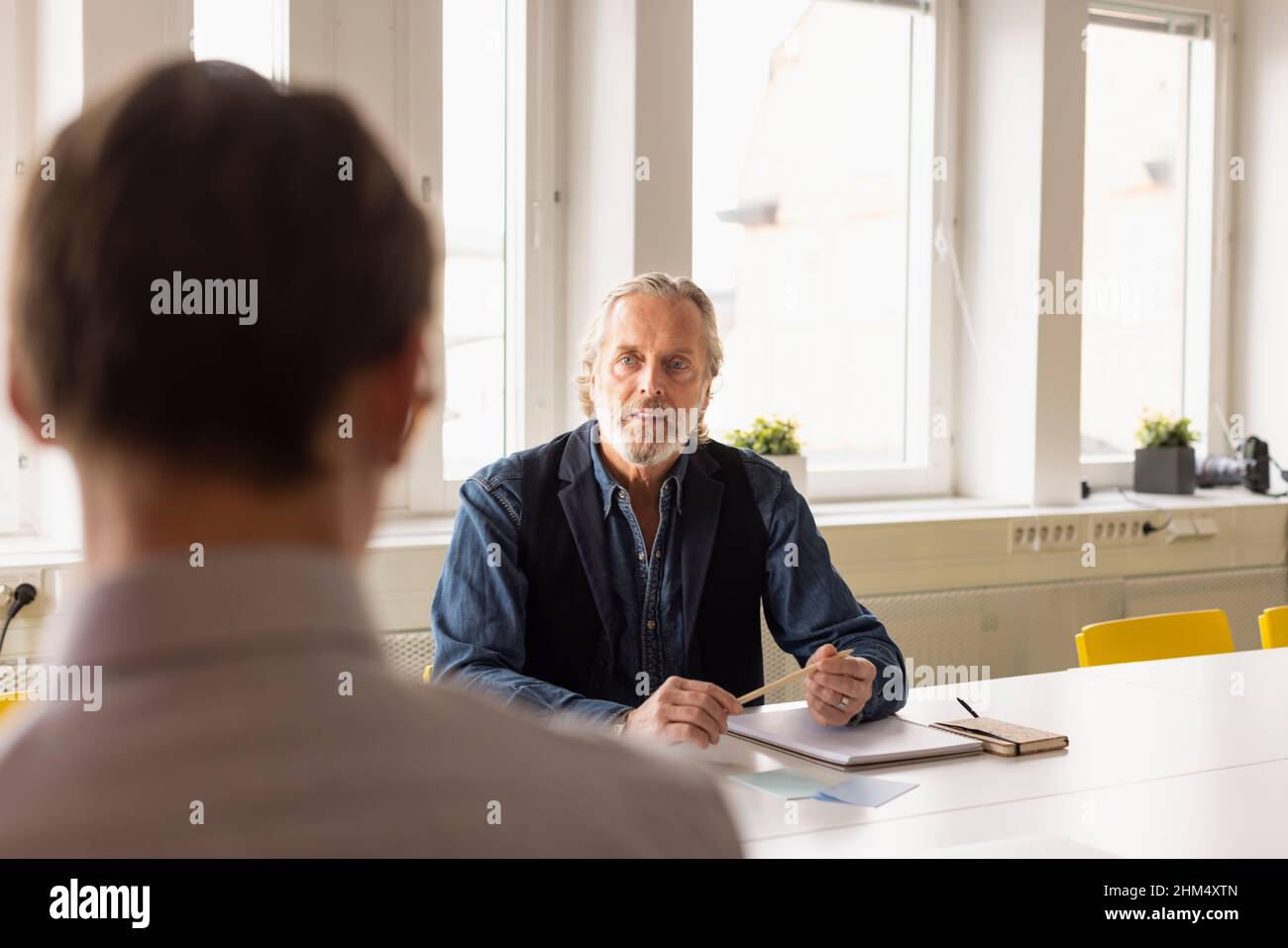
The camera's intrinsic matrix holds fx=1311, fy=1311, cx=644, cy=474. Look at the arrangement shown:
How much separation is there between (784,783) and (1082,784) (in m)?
0.45

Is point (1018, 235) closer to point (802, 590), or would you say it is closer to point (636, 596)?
point (802, 590)

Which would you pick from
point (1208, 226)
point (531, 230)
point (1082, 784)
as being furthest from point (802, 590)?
point (1208, 226)

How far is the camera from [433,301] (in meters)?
0.57

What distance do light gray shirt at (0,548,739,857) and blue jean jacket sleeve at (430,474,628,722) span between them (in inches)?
67.5

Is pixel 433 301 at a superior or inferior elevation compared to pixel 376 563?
superior

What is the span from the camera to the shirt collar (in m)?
2.52

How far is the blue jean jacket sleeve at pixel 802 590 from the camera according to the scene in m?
2.52

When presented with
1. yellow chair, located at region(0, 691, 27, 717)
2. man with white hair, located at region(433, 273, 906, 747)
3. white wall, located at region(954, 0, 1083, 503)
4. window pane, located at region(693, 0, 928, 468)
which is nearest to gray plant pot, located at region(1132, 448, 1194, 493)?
white wall, located at region(954, 0, 1083, 503)

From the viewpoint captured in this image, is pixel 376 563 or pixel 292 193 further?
pixel 376 563
